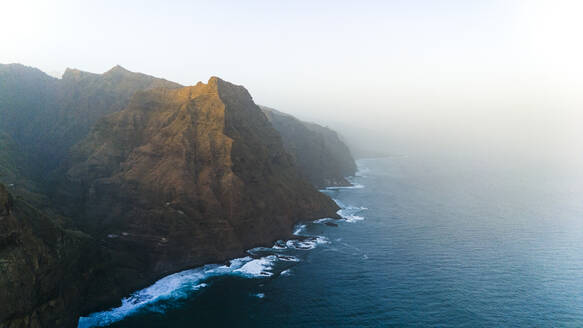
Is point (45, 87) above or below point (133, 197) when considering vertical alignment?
above

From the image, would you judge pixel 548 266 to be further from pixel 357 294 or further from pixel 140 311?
pixel 140 311

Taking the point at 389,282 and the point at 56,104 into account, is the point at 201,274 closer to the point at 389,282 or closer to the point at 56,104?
the point at 389,282

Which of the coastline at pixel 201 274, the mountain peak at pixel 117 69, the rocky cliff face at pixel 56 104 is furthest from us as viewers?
the mountain peak at pixel 117 69

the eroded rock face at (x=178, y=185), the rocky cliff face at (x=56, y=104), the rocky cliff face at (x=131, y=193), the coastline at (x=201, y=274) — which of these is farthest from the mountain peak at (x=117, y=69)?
the coastline at (x=201, y=274)

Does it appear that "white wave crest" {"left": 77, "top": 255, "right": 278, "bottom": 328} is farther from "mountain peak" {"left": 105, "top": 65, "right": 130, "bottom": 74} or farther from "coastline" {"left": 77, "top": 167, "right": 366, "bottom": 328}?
"mountain peak" {"left": 105, "top": 65, "right": 130, "bottom": 74}

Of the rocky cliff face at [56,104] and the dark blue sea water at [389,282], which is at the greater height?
the rocky cliff face at [56,104]

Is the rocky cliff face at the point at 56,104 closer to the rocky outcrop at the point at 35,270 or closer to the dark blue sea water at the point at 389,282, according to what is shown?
the rocky outcrop at the point at 35,270

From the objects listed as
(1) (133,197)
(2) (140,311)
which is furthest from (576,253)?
(1) (133,197)
